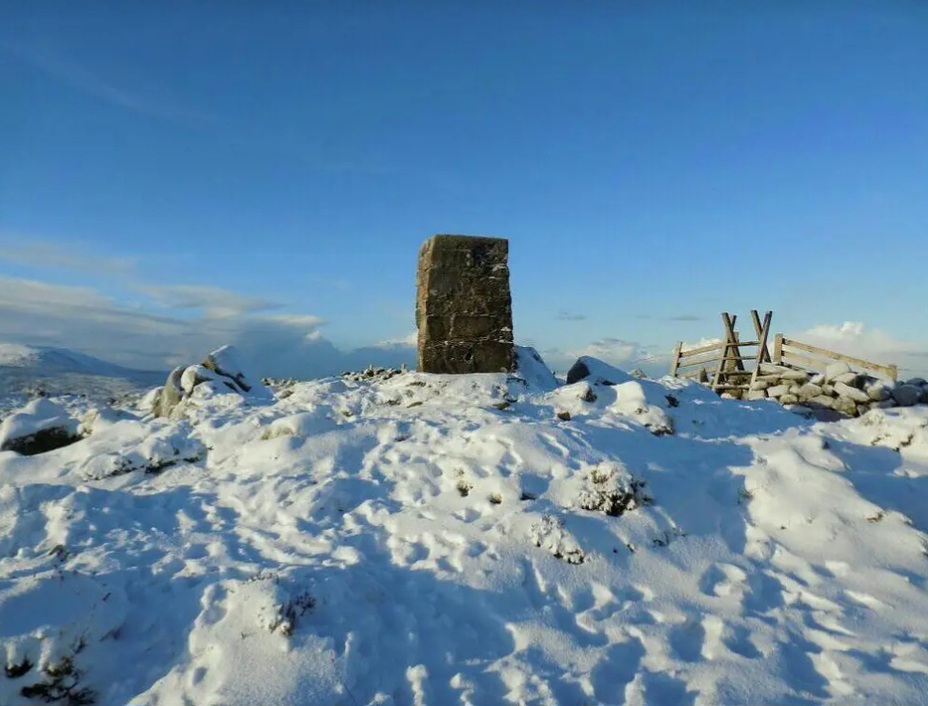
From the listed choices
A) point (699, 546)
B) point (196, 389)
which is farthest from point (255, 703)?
point (196, 389)

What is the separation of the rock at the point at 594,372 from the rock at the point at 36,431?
1048 cm

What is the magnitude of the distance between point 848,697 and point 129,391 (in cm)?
2311

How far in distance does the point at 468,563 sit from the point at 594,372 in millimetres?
8691

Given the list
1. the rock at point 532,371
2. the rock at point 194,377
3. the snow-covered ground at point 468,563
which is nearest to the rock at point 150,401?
the rock at point 194,377

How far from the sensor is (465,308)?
12.2 m

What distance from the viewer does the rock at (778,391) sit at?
15.5 m

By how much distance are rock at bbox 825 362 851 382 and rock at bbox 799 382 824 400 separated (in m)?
0.33

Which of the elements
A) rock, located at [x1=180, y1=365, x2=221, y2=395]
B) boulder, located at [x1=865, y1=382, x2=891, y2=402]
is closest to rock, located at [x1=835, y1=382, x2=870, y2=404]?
boulder, located at [x1=865, y1=382, x2=891, y2=402]

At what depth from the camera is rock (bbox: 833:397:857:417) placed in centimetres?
1349

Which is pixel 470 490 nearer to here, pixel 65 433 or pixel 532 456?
pixel 532 456

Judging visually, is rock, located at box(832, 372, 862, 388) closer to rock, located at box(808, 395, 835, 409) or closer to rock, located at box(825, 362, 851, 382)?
rock, located at box(825, 362, 851, 382)

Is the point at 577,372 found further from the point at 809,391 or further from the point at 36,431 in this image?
the point at 36,431

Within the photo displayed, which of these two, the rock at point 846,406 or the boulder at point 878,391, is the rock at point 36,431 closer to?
the rock at point 846,406

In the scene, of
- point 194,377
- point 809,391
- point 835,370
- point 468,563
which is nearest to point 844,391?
point 835,370
